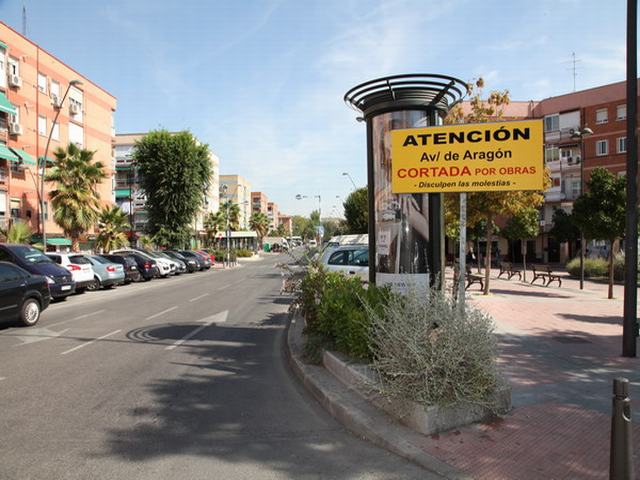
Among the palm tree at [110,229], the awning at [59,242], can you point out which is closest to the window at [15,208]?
the awning at [59,242]

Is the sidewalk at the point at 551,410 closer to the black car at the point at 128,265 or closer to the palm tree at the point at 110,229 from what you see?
the black car at the point at 128,265

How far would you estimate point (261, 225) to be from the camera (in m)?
111

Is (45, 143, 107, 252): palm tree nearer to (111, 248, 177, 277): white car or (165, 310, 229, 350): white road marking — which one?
(111, 248, 177, 277): white car

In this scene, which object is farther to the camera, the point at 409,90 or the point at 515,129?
the point at 409,90

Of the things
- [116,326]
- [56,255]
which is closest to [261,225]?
[56,255]

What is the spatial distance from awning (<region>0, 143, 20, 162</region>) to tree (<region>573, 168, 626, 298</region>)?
1233 inches

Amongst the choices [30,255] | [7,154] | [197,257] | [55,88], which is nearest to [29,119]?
[55,88]

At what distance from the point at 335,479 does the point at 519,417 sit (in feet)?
7.01

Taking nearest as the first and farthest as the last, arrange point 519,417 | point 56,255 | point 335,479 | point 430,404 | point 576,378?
point 335,479
point 430,404
point 519,417
point 576,378
point 56,255

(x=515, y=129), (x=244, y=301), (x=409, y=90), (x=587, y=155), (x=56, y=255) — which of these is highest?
(x=587, y=155)

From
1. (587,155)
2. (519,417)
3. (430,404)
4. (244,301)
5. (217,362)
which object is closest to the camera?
(430,404)

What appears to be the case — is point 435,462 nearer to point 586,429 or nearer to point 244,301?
point 586,429

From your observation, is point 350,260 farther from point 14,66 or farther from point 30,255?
point 14,66

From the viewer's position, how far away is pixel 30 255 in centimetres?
1578
